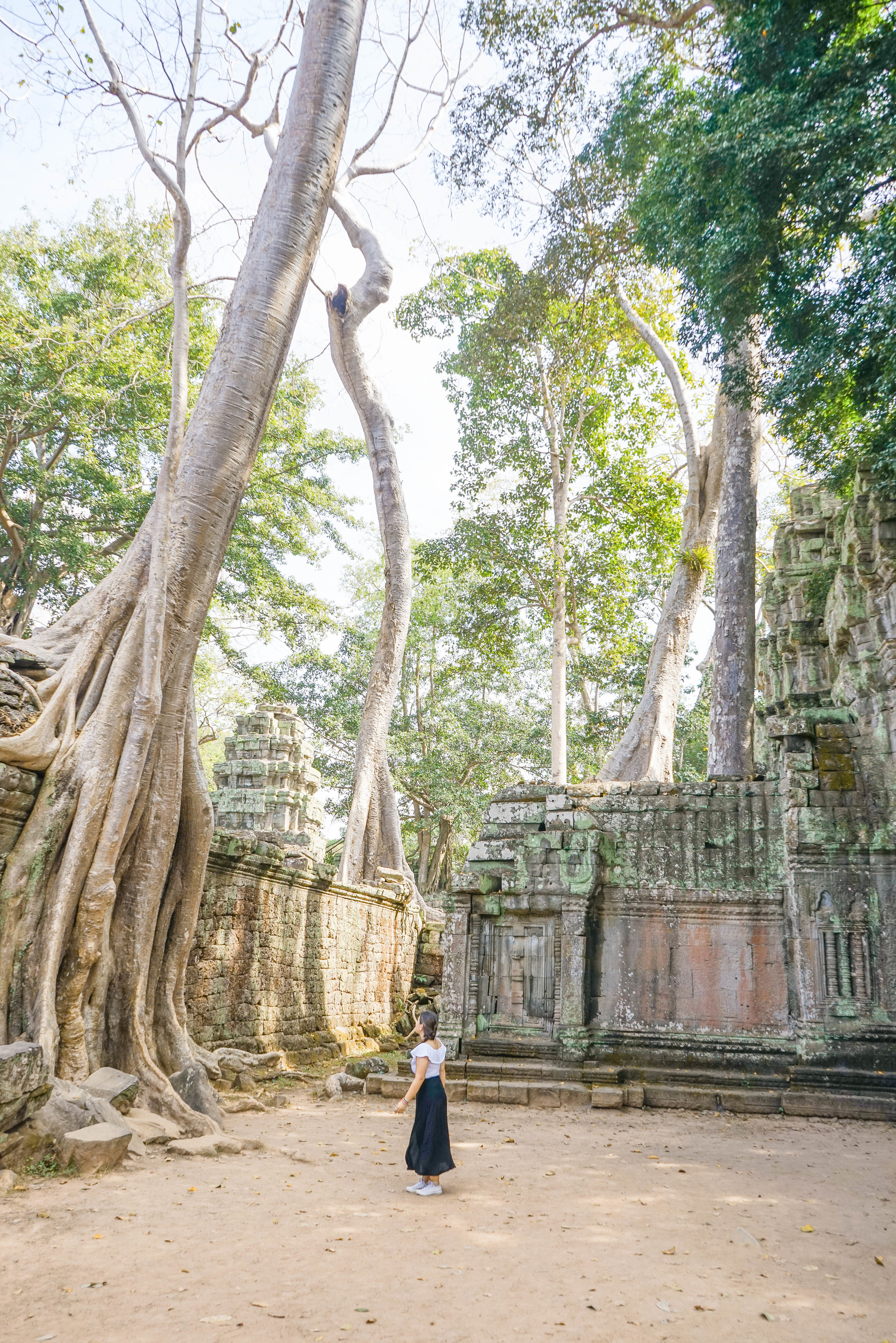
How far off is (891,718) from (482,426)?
409 inches

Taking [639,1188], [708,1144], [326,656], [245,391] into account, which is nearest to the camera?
[639,1188]

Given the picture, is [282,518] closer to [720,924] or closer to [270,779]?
[270,779]

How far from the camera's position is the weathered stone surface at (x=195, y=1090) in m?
5.74

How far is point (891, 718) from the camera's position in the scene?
25.4 ft

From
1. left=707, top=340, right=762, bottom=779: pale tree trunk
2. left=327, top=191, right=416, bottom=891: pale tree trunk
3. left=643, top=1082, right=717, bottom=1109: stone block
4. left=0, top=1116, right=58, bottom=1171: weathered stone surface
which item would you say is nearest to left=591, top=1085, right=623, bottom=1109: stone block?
left=643, top=1082, right=717, bottom=1109: stone block

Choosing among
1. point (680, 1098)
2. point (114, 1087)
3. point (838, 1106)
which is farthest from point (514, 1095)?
point (114, 1087)

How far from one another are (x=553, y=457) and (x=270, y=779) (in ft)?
25.2

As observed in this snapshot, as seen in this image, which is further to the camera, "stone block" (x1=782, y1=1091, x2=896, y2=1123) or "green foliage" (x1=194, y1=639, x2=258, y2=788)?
"green foliage" (x1=194, y1=639, x2=258, y2=788)

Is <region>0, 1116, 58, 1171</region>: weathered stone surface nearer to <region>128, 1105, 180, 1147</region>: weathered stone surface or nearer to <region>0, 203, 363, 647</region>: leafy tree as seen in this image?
<region>128, 1105, 180, 1147</region>: weathered stone surface

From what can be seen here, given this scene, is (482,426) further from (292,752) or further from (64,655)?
(64,655)

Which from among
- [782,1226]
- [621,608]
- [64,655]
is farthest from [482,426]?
[782,1226]

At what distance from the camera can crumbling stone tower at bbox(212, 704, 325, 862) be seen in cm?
1497

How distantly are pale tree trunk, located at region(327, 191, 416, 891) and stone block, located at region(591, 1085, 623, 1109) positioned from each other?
224 inches

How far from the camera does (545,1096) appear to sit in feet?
24.1
